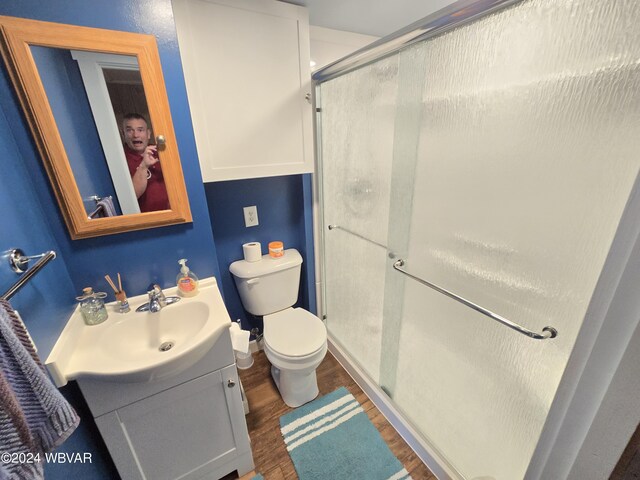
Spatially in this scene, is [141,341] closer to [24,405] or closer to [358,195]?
[24,405]

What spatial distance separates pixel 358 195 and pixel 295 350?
0.90 metres

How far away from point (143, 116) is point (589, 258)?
1492 millimetres

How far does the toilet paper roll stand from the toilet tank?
0.03 metres

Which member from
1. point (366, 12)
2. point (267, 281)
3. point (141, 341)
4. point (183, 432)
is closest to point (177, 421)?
point (183, 432)

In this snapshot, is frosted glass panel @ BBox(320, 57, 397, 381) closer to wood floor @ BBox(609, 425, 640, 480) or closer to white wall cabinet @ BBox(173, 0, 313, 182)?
white wall cabinet @ BBox(173, 0, 313, 182)

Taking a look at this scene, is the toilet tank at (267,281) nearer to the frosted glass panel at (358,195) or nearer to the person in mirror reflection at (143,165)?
the frosted glass panel at (358,195)

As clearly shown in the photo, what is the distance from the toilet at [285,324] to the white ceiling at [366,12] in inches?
50.6

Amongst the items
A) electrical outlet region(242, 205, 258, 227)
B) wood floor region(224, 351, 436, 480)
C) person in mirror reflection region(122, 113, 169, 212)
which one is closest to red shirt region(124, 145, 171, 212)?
person in mirror reflection region(122, 113, 169, 212)

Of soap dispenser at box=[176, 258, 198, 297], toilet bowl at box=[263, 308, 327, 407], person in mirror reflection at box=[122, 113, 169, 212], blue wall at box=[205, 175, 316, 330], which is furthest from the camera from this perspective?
blue wall at box=[205, 175, 316, 330]

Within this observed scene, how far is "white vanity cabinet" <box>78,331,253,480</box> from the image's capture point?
33.9 inches

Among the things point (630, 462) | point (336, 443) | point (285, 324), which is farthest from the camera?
point (285, 324)

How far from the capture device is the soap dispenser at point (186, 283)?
1158 mm

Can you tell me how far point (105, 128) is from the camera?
958 mm

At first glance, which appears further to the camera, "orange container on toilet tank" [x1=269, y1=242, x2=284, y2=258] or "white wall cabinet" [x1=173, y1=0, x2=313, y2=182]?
"orange container on toilet tank" [x1=269, y1=242, x2=284, y2=258]
